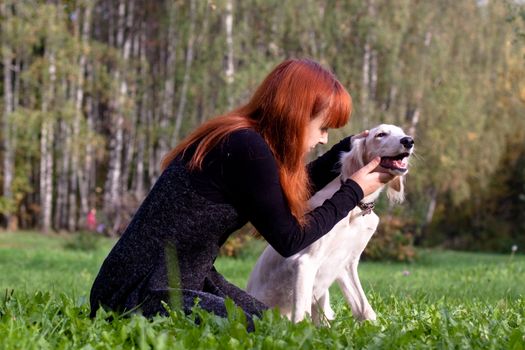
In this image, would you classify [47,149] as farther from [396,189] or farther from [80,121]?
[396,189]

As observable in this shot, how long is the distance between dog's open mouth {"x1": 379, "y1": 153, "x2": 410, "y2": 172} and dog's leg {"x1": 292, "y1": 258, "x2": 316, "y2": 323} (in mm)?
712

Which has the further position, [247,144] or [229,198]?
[229,198]

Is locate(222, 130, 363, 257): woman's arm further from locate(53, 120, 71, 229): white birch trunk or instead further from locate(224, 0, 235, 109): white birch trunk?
locate(53, 120, 71, 229): white birch trunk

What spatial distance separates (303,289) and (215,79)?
26244 mm

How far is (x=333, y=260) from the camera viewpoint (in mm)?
4664

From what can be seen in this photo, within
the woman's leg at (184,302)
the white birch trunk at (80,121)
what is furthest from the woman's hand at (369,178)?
the white birch trunk at (80,121)

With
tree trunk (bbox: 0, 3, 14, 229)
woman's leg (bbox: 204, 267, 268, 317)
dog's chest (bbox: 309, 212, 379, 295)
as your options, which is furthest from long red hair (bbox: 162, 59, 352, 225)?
tree trunk (bbox: 0, 3, 14, 229)

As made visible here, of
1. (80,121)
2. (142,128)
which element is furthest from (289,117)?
(142,128)

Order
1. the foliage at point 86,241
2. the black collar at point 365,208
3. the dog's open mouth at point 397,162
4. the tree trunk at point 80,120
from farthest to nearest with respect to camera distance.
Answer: the tree trunk at point 80,120
the foliage at point 86,241
the black collar at point 365,208
the dog's open mouth at point 397,162

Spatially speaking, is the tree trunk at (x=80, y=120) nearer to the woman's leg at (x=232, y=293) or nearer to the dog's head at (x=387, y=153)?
the dog's head at (x=387, y=153)

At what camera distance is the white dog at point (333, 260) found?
14.7 ft

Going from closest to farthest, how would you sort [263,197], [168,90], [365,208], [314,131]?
[263,197]
[314,131]
[365,208]
[168,90]

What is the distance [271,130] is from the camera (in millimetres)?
4258

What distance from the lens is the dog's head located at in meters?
4.62
